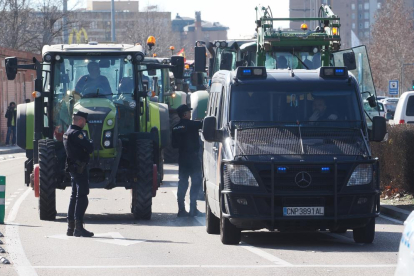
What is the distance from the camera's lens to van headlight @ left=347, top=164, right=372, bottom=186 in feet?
41.2

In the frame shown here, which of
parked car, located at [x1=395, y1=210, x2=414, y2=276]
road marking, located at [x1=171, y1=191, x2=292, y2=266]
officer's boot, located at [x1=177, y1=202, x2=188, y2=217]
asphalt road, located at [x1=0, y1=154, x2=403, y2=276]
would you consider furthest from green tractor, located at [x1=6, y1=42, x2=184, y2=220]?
parked car, located at [x1=395, y1=210, x2=414, y2=276]

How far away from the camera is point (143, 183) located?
1617 centimetres

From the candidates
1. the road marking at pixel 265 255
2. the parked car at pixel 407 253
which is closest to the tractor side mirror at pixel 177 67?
the road marking at pixel 265 255

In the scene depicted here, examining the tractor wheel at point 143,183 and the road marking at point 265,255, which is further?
the tractor wheel at point 143,183

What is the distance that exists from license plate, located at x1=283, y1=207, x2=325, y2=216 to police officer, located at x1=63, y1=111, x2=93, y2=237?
10.7 ft

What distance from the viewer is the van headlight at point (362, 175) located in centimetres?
1256

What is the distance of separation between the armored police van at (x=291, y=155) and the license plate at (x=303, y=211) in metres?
0.01

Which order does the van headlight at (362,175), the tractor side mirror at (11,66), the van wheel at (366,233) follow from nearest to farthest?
the van headlight at (362,175), the van wheel at (366,233), the tractor side mirror at (11,66)

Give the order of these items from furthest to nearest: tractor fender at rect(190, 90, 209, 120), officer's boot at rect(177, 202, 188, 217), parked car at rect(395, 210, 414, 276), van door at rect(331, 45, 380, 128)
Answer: tractor fender at rect(190, 90, 209, 120) < van door at rect(331, 45, 380, 128) < officer's boot at rect(177, 202, 188, 217) < parked car at rect(395, 210, 414, 276)

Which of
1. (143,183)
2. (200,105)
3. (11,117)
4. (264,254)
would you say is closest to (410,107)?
(200,105)

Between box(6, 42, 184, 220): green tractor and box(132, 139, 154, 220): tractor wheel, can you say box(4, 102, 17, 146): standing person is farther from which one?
box(132, 139, 154, 220): tractor wheel

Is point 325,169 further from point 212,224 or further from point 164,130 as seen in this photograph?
point 164,130

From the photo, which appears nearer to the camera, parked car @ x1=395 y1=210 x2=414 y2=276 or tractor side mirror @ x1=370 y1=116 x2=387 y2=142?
parked car @ x1=395 y1=210 x2=414 y2=276

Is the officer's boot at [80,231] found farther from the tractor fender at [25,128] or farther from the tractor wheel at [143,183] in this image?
the tractor fender at [25,128]
